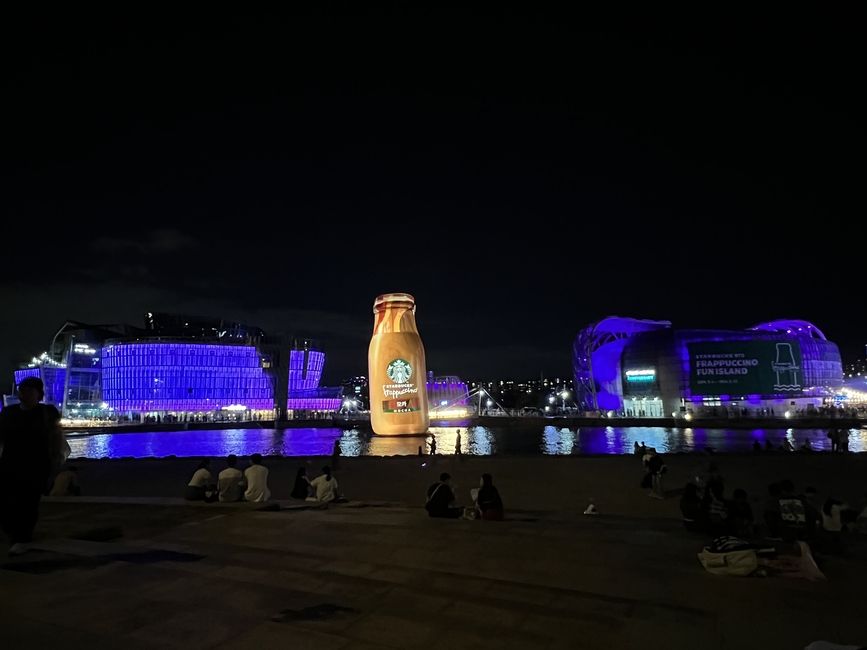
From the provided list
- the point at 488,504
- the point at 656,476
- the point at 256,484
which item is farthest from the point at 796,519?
the point at 256,484

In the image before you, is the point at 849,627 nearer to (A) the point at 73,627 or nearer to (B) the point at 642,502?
(A) the point at 73,627

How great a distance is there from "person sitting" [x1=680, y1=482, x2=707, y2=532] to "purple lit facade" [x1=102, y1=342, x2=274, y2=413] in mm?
119942

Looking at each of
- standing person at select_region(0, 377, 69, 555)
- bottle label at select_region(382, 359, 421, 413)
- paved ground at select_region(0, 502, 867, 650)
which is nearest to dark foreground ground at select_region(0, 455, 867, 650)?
paved ground at select_region(0, 502, 867, 650)

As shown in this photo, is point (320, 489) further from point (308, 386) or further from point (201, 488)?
point (308, 386)

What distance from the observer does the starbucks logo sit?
161 ft

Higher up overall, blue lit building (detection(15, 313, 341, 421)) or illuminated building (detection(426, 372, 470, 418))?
blue lit building (detection(15, 313, 341, 421))

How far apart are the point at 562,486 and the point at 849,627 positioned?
518 inches

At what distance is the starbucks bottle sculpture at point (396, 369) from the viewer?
161 ft

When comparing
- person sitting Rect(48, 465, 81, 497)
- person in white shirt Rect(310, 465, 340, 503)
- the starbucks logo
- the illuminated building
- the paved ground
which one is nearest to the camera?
the paved ground

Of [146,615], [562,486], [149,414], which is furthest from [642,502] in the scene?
[149,414]

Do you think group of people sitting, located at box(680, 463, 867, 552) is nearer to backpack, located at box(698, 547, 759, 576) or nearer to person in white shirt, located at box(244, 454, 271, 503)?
backpack, located at box(698, 547, 759, 576)

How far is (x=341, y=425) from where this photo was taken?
81250mm

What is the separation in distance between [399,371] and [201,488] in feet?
125

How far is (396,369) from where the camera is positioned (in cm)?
4919
